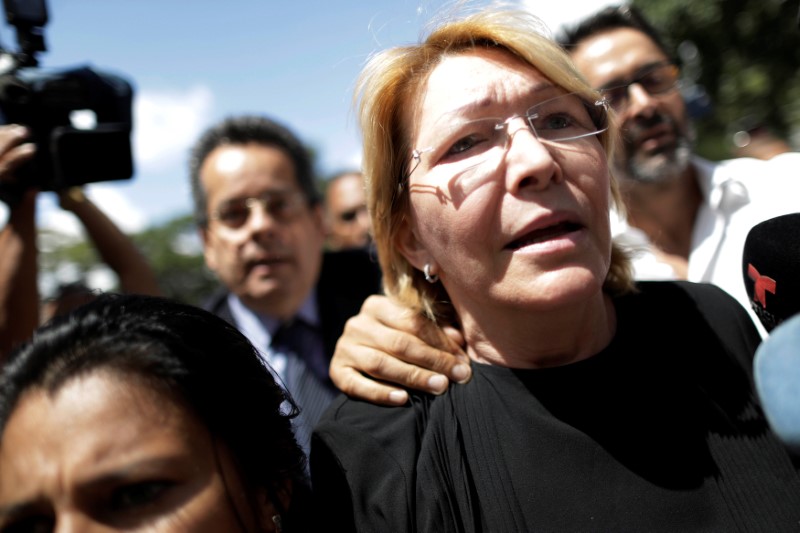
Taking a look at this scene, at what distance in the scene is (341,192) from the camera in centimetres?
660

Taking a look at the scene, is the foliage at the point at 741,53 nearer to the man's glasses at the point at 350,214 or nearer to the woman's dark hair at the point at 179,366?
the man's glasses at the point at 350,214

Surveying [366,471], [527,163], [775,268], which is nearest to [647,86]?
[527,163]

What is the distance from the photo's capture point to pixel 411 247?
1960 mm

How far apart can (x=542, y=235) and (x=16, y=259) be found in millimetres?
1841

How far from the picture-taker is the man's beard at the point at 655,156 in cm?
320

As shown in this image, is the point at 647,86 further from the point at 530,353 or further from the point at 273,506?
the point at 273,506

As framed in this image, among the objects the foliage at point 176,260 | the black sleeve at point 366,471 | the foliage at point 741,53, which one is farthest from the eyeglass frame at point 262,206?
the foliage at point 176,260

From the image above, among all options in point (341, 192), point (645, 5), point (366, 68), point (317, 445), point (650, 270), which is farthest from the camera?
point (645, 5)

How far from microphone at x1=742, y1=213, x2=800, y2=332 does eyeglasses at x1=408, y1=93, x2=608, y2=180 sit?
0.48 m

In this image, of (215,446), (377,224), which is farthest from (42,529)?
(377,224)

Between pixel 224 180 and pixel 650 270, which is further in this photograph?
pixel 224 180

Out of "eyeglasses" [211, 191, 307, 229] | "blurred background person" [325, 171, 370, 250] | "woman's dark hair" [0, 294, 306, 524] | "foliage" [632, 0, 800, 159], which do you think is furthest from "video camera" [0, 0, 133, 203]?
"foliage" [632, 0, 800, 159]

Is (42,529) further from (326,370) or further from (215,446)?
(326,370)

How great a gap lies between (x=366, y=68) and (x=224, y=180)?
69.6 inches
